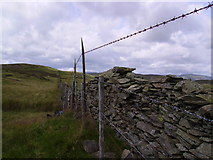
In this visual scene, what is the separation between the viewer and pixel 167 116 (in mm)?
3566

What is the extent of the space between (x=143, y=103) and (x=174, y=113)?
1.22 m

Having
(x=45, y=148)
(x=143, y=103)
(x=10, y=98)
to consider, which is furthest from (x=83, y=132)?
(x=10, y=98)

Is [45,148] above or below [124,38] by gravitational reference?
below

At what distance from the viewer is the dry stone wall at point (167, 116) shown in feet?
8.96

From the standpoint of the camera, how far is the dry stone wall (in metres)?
2.73

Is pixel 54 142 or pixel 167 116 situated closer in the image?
pixel 167 116

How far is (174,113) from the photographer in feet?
11.0

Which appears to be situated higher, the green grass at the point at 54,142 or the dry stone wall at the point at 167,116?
the dry stone wall at the point at 167,116

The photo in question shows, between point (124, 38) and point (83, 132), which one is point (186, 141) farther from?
point (83, 132)

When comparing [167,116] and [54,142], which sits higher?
[167,116]

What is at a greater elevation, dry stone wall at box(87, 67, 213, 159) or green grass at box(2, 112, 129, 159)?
dry stone wall at box(87, 67, 213, 159)

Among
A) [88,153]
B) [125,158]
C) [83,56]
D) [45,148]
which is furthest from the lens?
[83,56]

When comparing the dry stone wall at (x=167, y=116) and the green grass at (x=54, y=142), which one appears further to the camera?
the green grass at (x=54, y=142)

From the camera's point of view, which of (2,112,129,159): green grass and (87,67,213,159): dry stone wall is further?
(2,112,129,159): green grass
